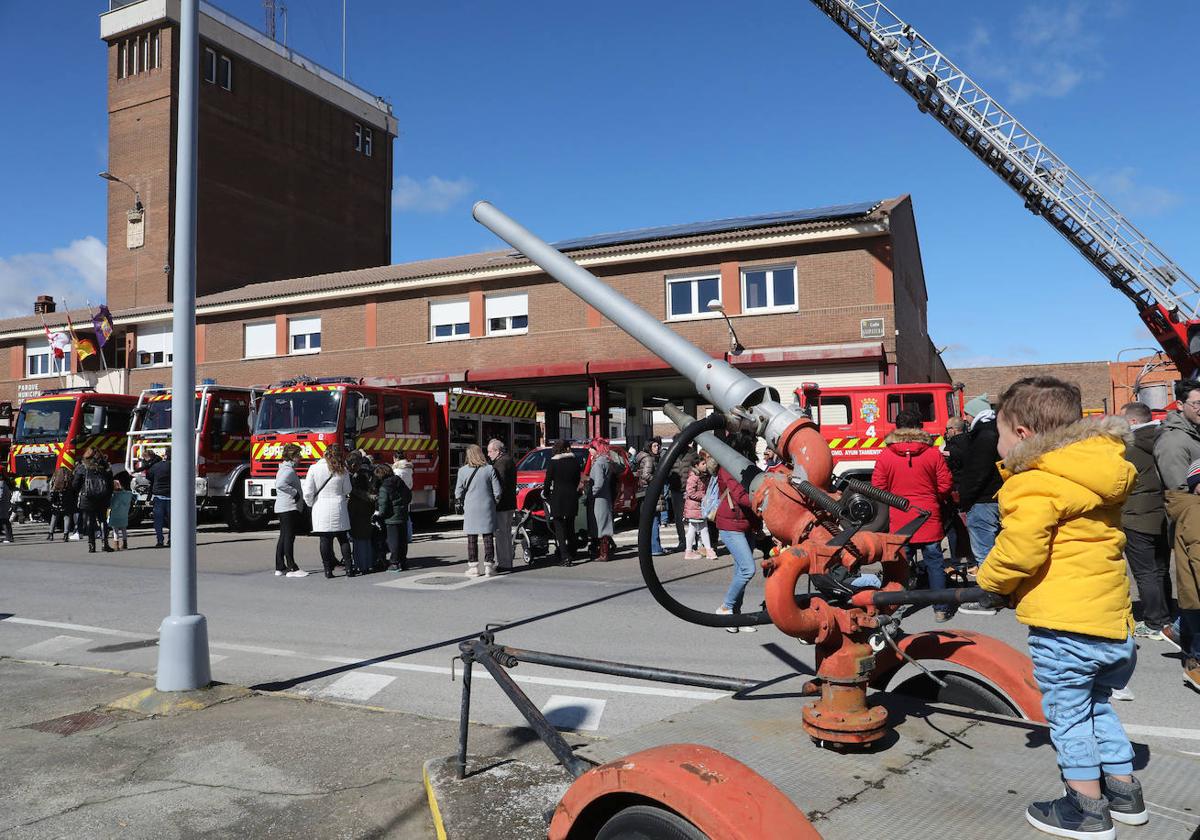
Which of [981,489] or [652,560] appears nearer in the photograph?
[652,560]

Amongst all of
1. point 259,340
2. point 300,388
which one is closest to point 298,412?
point 300,388

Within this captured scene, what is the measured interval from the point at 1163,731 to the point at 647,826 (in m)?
3.81

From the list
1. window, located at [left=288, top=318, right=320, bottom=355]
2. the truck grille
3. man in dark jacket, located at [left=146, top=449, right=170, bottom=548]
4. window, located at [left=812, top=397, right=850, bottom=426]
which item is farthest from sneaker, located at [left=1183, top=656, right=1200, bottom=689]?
window, located at [left=288, top=318, right=320, bottom=355]

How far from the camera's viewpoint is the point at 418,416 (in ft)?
57.6

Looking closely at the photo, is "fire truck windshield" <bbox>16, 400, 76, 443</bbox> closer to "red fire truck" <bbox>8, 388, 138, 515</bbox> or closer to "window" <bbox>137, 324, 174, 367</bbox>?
"red fire truck" <bbox>8, 388, 138, 515</bbox>

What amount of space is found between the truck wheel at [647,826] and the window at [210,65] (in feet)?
142

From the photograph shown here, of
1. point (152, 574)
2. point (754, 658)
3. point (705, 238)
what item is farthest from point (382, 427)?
point (754, 658)

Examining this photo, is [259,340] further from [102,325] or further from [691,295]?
[691,295]

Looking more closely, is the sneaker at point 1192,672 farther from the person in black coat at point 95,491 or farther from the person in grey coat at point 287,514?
the person in black coat at point 95,491

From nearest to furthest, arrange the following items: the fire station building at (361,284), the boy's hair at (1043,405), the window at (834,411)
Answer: the boy's hair at (1043,405) → the window at (834,411) → the fire station building at (361,284)

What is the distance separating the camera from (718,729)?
3.02m

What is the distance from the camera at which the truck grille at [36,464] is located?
1897 centimetres

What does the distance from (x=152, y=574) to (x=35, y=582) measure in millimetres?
1352

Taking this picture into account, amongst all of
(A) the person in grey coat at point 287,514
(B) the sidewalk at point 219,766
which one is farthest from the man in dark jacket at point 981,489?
(A) the person in grey coat at point 287,514
